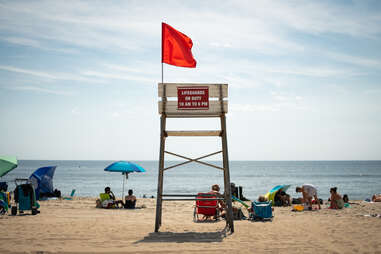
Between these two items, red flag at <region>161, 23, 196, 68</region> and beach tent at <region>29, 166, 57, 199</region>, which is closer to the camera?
red flag at <region>161, 23, 196, 68</region>

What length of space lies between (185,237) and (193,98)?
3.42 metres

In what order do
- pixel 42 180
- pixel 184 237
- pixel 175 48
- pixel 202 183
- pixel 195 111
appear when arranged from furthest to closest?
pixel 202 183, pixel 42 180, pixel 175 48, pixel 195 111, pixel 184 237

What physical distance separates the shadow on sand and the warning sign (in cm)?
312

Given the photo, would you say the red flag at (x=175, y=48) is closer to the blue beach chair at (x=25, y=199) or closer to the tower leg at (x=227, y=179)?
the tower leg at (x=227, y=179)

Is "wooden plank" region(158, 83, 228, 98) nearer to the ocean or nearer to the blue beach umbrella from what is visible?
the blue beach umbrella

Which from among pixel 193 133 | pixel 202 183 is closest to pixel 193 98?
pixel 193 133

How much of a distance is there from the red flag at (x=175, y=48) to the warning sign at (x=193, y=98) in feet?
2.72

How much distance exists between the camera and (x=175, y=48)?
939 centimetres

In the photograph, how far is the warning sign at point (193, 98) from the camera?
896 centimetres

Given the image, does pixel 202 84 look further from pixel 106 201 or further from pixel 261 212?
pixel 106 201

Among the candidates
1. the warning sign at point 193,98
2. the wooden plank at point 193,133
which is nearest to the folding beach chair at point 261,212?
the wooden plank at point 193,133

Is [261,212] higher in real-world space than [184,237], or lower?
higher

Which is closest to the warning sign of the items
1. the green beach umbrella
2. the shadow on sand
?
the shadow on sand

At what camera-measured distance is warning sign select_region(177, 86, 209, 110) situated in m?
8.96
